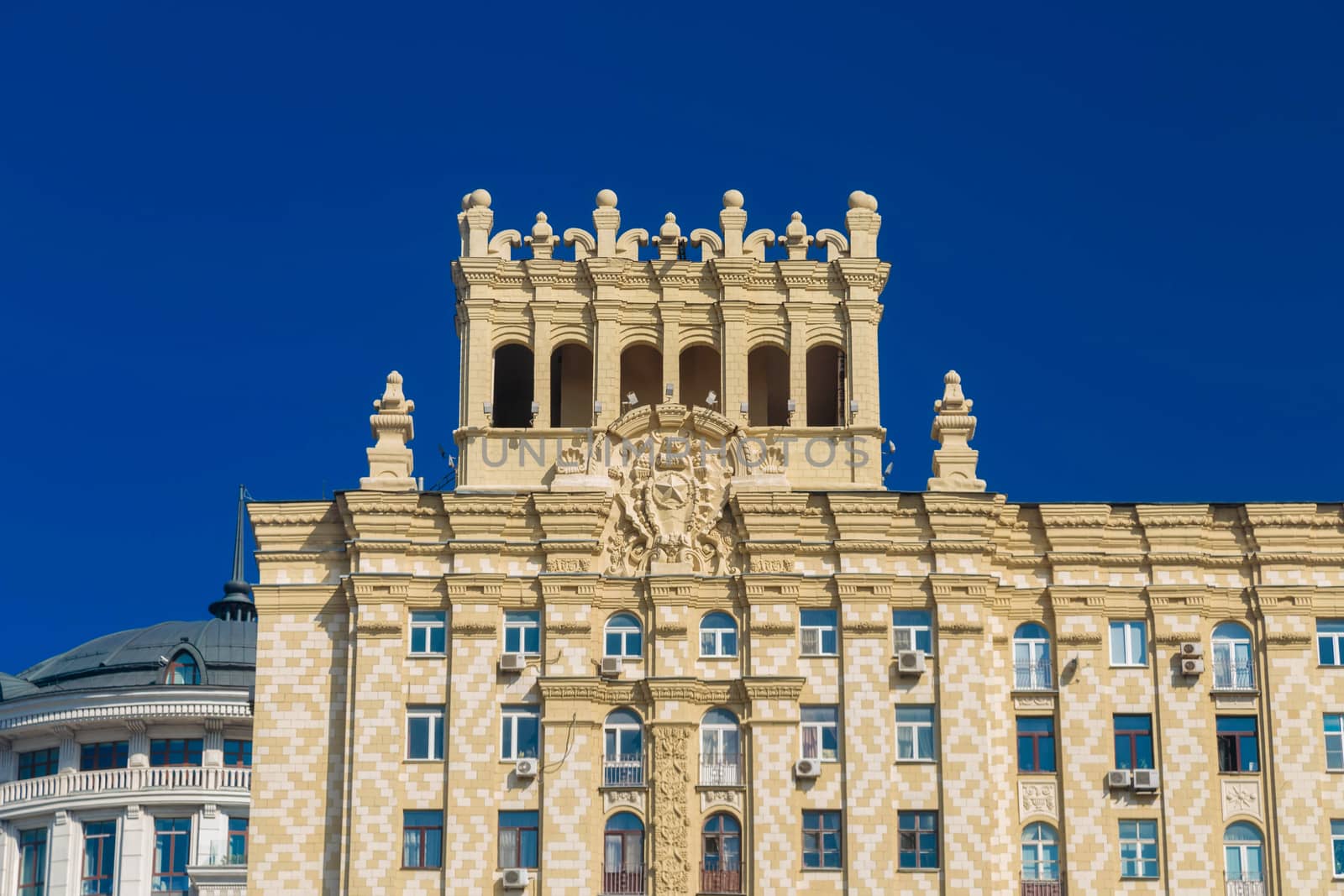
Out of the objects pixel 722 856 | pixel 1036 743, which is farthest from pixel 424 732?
pixel 1036 743

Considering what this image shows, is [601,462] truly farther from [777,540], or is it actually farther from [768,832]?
[768,832]

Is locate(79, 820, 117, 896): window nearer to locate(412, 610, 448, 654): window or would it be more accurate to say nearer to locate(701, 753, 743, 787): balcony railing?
locate(412, 610, 448, 654): window

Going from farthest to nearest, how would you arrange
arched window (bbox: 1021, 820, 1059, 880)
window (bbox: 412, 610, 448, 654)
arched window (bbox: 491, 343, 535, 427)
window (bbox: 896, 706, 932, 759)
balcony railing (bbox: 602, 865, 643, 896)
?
arched window (bbox: 491, 343, 535, 427)
window (bbox: 412, 610, 448, 654)
arched window (bbox: 1021, 820, 1059, 880)
window (bbox: 896, 706, 932, 759)
balcony railing (bbox: 602, 865, 643, 896)

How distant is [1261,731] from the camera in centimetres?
5516

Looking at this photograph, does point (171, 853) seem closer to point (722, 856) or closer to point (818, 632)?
point (722, 856)

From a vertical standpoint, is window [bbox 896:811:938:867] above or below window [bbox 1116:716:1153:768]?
below

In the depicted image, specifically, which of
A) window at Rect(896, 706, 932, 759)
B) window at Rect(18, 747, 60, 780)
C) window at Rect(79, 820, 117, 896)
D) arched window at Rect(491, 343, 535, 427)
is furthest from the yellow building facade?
window at Rect(18, 747, 60, 780)

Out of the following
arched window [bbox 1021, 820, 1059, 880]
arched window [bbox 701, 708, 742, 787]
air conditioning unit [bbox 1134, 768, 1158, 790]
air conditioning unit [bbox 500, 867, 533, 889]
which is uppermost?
arched window [bbox 701, 708, 742, 787]

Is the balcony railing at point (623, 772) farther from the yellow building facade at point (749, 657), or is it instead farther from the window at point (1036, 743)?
the window at point (1036, 743)

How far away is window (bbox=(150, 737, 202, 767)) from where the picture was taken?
252 feet

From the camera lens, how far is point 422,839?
174 feet

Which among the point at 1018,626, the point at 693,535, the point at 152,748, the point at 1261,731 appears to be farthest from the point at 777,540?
the point at 152,748

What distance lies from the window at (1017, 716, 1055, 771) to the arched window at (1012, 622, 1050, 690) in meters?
0.76

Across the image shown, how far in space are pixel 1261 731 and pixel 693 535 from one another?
44.6 ft
